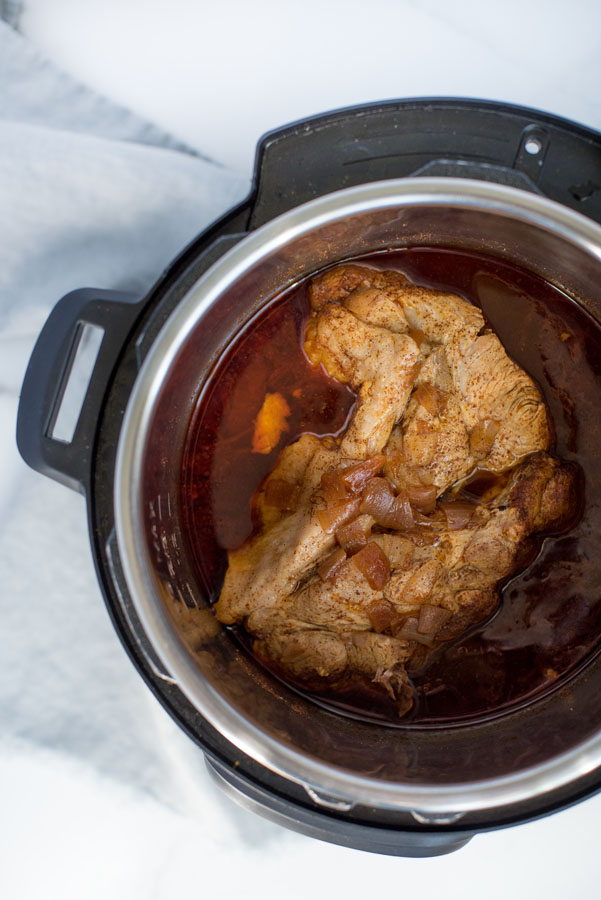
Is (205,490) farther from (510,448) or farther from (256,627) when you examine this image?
(510,448)

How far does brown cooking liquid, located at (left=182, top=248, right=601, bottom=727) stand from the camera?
1.65 metres

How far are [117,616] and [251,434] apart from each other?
52 cm

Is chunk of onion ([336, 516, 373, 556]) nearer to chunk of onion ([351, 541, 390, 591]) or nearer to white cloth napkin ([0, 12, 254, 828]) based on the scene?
chunk of onion ([351, 541, 390, 591])

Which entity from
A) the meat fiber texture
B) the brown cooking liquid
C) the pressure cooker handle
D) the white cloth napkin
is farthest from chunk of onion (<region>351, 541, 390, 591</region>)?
the white cloth napkin

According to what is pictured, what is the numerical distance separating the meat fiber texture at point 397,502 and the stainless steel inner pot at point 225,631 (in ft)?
0.35

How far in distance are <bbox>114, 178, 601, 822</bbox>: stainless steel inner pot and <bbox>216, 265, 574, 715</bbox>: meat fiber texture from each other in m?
0.11

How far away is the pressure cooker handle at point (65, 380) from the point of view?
144 cm

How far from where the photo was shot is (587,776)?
1.42 meters

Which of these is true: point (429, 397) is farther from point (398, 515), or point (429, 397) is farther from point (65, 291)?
point (65, 291)

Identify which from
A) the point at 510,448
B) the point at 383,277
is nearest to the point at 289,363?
the point at 383,277

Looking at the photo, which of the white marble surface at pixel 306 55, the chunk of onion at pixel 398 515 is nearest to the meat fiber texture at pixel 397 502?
the chunk of onion at pixel 398 515

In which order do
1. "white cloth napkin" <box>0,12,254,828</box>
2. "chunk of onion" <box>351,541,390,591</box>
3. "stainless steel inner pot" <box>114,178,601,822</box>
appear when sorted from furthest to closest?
"white cloth napkin" <box>0,12,254,828</box>, "chunk of onion" <box>351,541,390,591</box>, "stainless steel inner pot" <box>114,178,601,822</box>

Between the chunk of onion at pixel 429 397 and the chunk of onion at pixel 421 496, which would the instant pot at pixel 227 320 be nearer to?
the chunk of onion at pixel 429 397

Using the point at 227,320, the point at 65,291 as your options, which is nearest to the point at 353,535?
the point at 227,320
